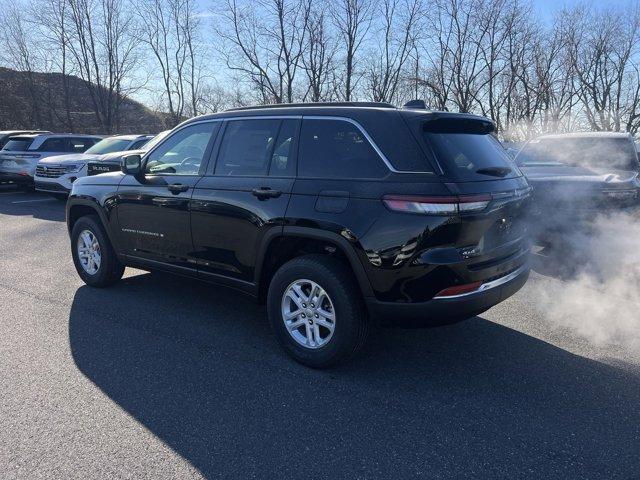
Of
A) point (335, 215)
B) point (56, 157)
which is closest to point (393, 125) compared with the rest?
point (335, 215)

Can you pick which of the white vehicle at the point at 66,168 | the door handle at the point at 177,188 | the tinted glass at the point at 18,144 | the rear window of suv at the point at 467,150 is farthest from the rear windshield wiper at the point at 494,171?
the tinted glass at the point at 18,144

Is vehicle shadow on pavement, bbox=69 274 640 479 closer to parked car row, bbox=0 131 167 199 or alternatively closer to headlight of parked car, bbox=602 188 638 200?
headlight of parked car, bbox=602 188 638 200

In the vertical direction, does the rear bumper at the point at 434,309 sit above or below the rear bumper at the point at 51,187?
below

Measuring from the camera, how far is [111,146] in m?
12.6

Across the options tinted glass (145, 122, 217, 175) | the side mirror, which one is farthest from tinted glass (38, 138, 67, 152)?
tinted glass (145, 122, 217, 175)

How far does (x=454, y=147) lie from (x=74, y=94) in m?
39.3

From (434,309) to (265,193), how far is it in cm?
145

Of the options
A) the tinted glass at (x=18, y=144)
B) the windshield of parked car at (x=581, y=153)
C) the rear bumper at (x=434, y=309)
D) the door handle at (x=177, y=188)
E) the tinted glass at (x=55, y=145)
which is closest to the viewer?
the rear bumper at (x=434, y=309)

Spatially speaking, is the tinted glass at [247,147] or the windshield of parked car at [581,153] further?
the windshield of parked car at [581,153]

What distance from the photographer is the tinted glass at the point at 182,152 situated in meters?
4.21

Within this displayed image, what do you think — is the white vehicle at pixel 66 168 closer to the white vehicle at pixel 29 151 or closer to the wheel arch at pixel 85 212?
the white vehicle at pixel 29 151

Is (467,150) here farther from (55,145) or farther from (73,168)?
(55,145)

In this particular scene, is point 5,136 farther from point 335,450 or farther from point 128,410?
point 335,450

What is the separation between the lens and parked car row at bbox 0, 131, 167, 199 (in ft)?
38.3
